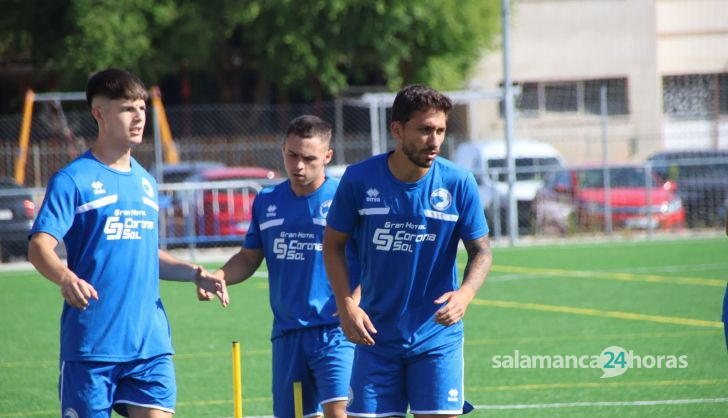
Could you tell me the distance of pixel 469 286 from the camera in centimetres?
524

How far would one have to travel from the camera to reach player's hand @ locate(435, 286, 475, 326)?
508cm

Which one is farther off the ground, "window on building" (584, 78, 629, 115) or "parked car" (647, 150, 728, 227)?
"window on building" (584, 78, 629, 115)

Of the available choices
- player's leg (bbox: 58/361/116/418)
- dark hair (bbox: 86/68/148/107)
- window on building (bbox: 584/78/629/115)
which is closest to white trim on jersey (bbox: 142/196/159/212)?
dark hair (bbox: 86/68/148/107)

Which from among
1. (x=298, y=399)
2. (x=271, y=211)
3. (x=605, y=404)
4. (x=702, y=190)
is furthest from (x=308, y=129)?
(x=702, y=190)

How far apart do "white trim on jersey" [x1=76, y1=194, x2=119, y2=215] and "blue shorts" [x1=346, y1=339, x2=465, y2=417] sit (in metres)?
1.42

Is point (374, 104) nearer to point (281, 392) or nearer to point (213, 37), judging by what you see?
point (213, 37)

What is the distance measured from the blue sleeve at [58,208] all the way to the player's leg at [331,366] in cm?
168

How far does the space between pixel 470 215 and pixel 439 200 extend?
0.18m

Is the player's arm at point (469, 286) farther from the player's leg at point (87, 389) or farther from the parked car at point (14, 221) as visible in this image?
the parked car at point (14, 221)

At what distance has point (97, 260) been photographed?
16.8 ft

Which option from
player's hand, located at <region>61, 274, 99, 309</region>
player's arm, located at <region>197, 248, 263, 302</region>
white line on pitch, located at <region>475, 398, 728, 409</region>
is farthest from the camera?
white line on pitch, located at <region>475, 398, 728, 409</region>

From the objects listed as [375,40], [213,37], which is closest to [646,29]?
[375,40]

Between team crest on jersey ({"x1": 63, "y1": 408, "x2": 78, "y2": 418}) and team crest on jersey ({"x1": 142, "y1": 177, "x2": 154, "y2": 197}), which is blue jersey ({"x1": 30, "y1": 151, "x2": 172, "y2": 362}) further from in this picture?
team crest on jersey ({"x1": 63, "y1": 408, "x2": 78, "y2": 418})

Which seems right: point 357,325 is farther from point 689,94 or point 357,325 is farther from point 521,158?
point 689,94
